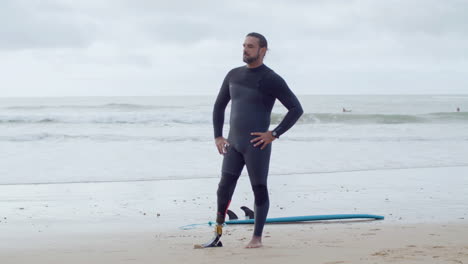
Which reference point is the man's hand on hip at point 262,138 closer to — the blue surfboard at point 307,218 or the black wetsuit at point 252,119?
the black wetsuit at point 252,119

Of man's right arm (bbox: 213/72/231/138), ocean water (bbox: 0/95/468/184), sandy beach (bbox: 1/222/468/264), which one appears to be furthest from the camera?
ocean water (bbox: 0/95/468/184)

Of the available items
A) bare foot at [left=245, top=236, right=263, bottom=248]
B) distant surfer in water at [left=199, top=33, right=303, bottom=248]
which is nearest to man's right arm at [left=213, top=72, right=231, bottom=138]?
distant surfer in water at [left=199, top=33, right=303, bottom=248]

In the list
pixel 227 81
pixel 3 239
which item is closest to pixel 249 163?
pixel 227 81

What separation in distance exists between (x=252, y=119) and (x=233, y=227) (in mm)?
1841

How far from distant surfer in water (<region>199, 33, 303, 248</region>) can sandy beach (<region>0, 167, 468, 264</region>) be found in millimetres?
574

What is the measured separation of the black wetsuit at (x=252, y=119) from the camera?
5.47 meters

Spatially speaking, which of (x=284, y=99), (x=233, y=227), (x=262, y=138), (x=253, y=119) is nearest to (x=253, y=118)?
(x=253, y=119)

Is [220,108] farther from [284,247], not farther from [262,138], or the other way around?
[284,247]

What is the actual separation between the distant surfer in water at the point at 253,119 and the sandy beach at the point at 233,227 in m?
0.57

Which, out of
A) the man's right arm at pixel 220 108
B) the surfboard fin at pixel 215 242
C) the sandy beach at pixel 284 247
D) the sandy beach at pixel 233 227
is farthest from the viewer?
the man's right arm at pixel 220 108

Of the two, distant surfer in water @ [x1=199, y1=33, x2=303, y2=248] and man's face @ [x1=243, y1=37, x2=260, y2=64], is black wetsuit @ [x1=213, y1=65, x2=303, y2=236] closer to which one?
distant surfer in water @ [x1=199, y1=33, x2=303, y2=248]

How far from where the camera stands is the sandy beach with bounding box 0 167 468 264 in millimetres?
5305

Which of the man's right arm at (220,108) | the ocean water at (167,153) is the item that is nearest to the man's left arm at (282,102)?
the man's right arm at (220,108)

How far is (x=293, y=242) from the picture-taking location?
5984mm
